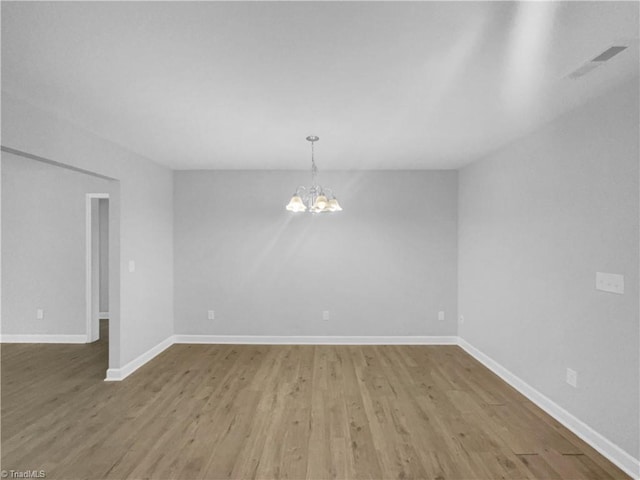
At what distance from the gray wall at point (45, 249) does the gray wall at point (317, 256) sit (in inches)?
57.7

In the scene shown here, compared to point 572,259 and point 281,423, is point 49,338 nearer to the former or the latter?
point 281,423

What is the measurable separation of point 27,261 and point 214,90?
4730 mm

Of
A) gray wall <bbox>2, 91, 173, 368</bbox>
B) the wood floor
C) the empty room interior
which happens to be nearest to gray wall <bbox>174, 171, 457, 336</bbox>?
the empty room interior

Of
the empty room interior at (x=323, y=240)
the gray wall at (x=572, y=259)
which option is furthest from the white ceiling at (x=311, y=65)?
the gray wall at (x=572, y=259)

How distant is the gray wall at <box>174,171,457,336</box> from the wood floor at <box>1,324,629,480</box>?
0.84 metres

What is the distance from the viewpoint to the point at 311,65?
6.40ft

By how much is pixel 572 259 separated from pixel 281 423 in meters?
2.82

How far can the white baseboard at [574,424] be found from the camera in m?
2.20

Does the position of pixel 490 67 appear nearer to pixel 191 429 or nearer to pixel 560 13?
pixel 560 13

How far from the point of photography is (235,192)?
506cm

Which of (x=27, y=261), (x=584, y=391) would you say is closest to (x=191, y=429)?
(x=584, y=391)

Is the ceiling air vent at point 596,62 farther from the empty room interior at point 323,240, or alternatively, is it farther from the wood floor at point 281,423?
the wood floor at point 281,423

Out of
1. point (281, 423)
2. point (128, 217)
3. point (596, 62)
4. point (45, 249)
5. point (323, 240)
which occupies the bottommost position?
point (281, 423)

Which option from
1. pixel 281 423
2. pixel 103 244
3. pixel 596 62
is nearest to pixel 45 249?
pixel 103 244
